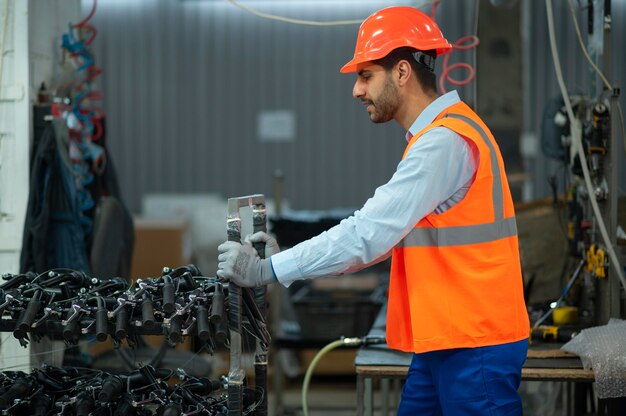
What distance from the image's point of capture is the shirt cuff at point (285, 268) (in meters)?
2.50

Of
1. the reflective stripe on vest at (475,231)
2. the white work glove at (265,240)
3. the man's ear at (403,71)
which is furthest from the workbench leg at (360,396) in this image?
the man's ear at (403,71)

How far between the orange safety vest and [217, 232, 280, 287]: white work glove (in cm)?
46

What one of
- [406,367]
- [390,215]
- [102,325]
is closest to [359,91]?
[390,215]

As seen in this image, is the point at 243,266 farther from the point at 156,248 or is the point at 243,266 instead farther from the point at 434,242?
the point at 156,248

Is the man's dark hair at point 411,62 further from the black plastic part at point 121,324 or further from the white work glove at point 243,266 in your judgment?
the black plastic part at point 121,324

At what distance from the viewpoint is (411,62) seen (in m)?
2.76

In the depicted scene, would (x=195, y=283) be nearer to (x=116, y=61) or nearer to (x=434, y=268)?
(x=434, y=268)

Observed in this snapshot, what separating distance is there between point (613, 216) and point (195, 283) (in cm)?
193

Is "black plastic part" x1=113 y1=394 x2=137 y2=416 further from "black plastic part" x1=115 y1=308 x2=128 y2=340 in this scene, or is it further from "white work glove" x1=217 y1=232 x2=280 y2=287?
"white work glove" x1=217 y1=232 x2=280 y2=287

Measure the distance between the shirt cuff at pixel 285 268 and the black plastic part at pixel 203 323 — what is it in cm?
22

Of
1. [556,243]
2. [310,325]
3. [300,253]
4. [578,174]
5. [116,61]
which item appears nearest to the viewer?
[300,253]

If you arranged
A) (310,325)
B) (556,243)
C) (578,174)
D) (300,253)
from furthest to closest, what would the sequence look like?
(310,325) < (556,243) < (578,174) < (300,253)

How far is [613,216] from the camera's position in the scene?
12.2ft

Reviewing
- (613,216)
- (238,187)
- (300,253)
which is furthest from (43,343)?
(238,187)
